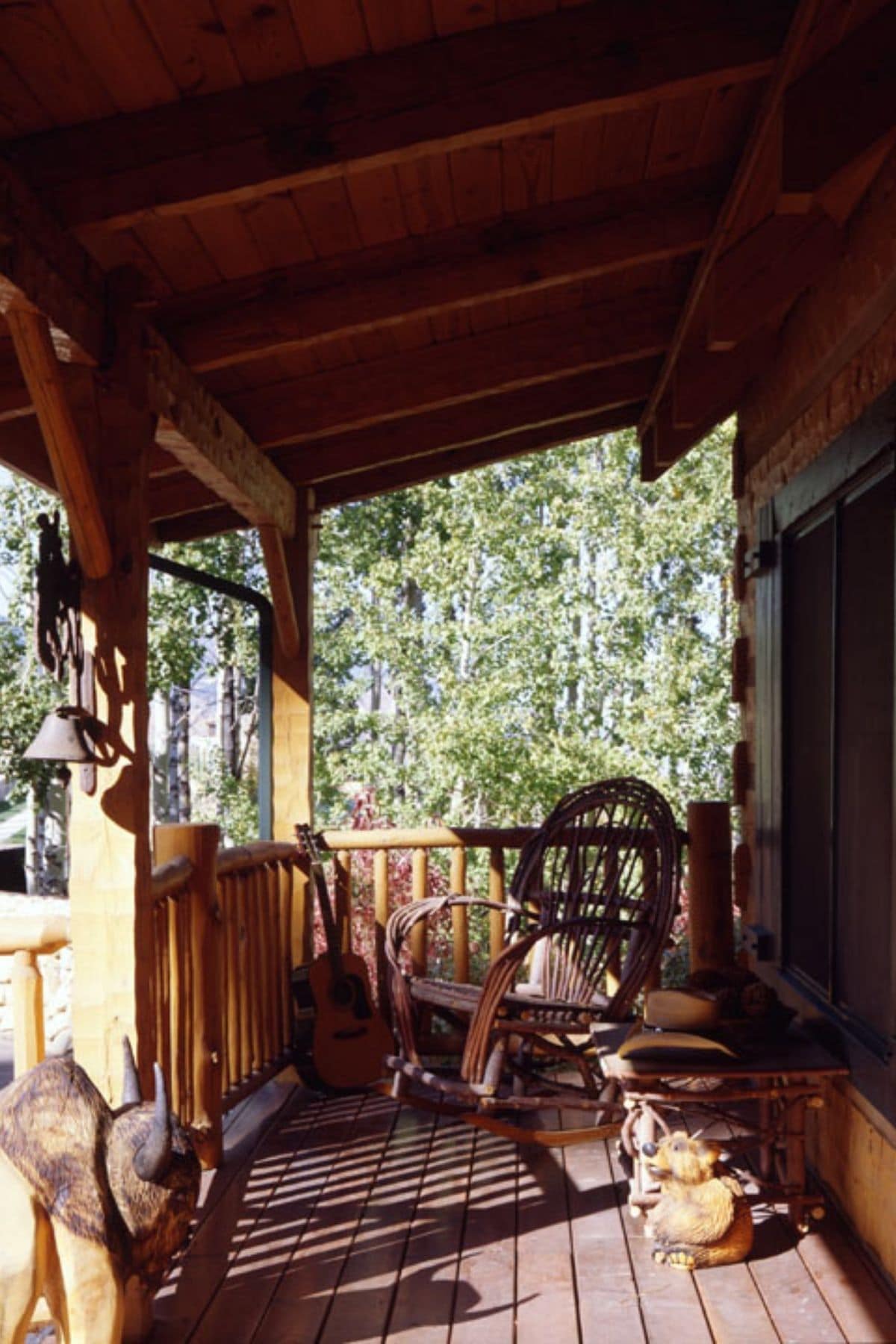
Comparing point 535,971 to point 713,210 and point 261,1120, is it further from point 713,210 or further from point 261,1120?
point 713,210

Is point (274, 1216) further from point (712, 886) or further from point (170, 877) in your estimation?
point (712, 886)

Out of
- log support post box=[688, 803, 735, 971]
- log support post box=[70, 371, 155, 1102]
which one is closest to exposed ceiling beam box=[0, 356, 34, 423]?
log support post box=[70, 371, 155, 1102]

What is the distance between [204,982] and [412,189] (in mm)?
2287

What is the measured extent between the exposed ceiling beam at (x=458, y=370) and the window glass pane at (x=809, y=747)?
0.91 meters

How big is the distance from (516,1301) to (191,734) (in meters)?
11.9

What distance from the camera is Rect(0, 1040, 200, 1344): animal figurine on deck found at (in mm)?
2062

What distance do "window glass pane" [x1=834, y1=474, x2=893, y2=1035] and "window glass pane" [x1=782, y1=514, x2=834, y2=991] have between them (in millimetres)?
149

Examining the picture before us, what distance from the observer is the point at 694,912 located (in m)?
4.29

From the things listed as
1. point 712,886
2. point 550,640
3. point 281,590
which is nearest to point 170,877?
point 281,590

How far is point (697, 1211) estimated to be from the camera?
303 cm

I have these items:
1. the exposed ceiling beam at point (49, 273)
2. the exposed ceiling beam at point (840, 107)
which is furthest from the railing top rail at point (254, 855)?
the exposed ceiling beam at point (840, 107)

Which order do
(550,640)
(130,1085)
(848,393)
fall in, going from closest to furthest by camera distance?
(130,1085), (848,393), (550,640)

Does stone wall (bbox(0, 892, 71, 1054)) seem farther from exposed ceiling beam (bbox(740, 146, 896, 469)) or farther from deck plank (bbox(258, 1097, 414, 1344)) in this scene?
exposed ceiling beam (bbox(740, 146, 896, 469))

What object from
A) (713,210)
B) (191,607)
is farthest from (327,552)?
(713,210)
